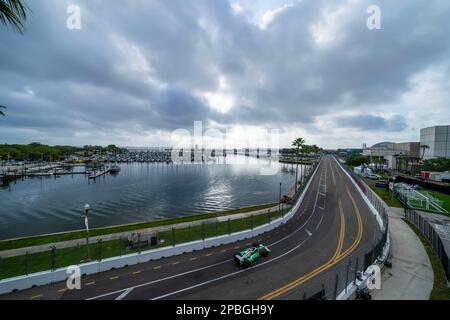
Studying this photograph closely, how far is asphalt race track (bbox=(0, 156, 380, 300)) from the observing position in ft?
42.3

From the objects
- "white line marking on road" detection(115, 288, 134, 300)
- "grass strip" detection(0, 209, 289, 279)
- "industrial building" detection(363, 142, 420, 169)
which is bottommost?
"white line marking on road" detection(115, 288, 134, 300)

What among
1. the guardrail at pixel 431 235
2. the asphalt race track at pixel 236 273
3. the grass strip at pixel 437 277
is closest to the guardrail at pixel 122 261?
the asphalt race track at pixel 236 273

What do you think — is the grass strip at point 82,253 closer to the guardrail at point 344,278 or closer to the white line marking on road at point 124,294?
the white line marking on road at point 124,294

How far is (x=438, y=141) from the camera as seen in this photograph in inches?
3691

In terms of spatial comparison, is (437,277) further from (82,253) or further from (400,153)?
(400,153)

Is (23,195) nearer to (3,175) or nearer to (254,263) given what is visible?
(3,175)

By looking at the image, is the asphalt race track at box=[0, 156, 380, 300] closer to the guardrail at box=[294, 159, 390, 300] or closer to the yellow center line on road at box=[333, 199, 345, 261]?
the yellow center line on road at box=[333, 199, 345, 261]

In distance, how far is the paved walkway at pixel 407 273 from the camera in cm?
1313

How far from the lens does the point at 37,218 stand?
37.3 m

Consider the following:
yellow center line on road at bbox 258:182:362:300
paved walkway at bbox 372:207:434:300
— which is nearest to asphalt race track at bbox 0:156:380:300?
yellow center line on road at bbox 258:182:362:300

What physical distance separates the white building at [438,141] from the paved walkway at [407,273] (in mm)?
111400

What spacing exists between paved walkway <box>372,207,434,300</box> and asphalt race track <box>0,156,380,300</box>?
7.77 feet

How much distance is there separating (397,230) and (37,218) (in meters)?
63.2
